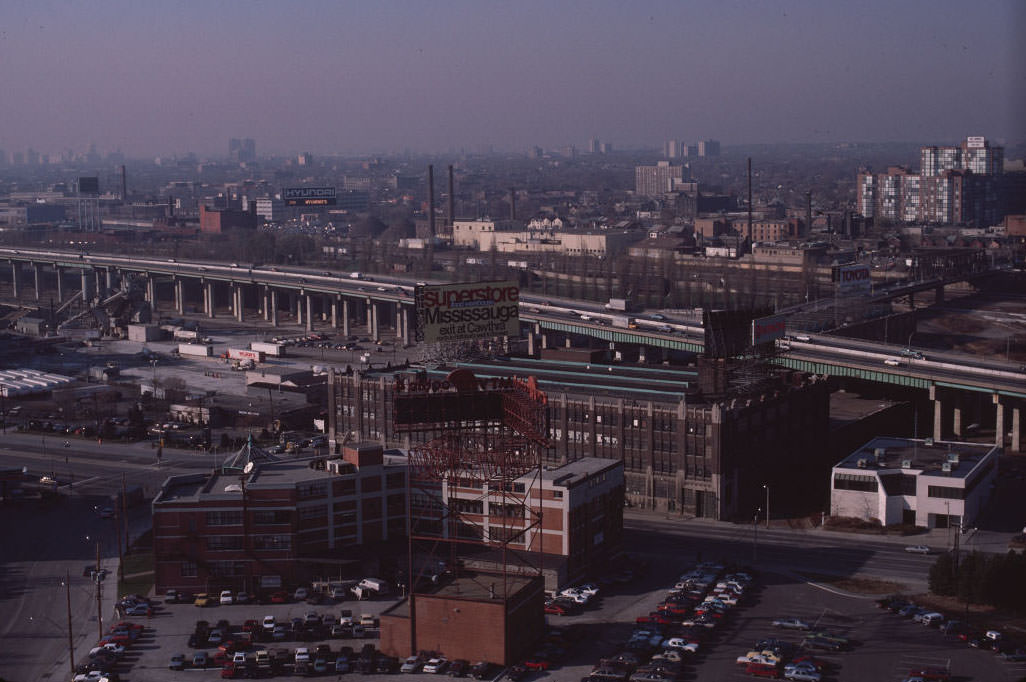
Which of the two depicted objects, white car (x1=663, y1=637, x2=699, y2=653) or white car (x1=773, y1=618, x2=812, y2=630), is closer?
white car (x1=663, y1=637, x2=699, y2=653)

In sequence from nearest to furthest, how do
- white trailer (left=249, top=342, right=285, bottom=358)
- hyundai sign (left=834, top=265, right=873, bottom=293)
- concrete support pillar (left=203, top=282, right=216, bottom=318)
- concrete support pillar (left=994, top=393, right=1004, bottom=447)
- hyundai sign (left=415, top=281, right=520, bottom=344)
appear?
hyundai sign (left=415, top=281, right=520, bottom=344), concrete support pillar (left=994, top=393, right=1004, bottom=447), white trailer (left=249, top=342, right=285, bottom=358), hyundai sign (left=834, top=265, right=873, bottom=293), concrete support pillar (left=203, top=282, right=216, bottom=318)

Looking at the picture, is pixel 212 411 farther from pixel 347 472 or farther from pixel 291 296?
pixel 291 296

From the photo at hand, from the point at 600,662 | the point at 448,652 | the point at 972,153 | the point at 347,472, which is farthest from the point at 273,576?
the point at 972,153

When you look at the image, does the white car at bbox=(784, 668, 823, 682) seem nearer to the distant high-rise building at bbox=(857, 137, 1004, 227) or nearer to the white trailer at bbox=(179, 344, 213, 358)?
the white trailer at bbox=(179, 344, 213, 358)

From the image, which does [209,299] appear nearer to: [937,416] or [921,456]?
[937,416]

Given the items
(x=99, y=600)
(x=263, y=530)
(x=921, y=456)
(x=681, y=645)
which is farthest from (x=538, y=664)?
(x=921, y=456)

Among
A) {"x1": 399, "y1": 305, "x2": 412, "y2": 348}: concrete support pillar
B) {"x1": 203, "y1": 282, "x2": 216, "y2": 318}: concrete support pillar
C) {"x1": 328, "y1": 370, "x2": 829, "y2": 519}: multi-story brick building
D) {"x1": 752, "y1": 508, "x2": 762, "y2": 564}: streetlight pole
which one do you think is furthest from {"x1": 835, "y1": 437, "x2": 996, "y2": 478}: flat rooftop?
{"x1": 203, "y1": 282, "x2": 216, "y2": 318}: concrete support pillar
